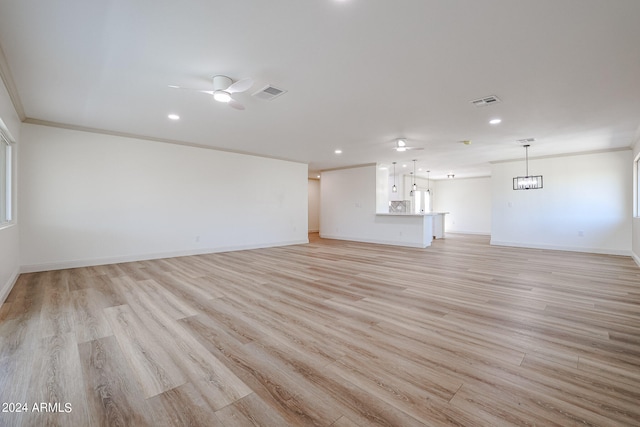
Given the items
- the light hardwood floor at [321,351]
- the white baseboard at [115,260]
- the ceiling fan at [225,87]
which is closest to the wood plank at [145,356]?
the light hardwood floor at [321,351]

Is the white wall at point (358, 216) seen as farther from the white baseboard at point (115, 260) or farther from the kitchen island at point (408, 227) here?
the white baseboard at point (115, 260)

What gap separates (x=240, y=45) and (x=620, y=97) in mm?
4801

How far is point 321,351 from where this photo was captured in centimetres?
215

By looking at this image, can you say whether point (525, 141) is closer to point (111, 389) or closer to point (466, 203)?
point (466, 203)

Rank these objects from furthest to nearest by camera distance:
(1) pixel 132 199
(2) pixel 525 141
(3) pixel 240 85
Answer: (2) pixel 525 141 → (1) pixel 132 199 → (3) pixel 240 85

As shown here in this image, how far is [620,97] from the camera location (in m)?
3.59

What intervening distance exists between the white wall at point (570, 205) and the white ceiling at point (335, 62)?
2137 millimetres

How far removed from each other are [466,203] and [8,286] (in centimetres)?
1402

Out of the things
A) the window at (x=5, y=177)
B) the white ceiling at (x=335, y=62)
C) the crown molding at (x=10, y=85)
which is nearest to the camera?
the white ceiling at (x=335, y=62)

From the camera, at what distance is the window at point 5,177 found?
148 inches

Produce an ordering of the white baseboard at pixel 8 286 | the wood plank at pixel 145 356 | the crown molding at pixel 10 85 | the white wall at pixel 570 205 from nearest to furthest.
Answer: the wood plank at pixel 145 356 < the crown molding at pixel 10 85 < the white baseboard at pixel 8 286 < the white wall at pixel 570 205

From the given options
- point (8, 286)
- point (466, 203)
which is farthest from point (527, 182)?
point (8, 286)

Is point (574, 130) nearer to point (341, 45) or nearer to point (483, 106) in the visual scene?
point (483, 106)

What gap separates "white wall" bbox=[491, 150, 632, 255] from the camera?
6598mm
